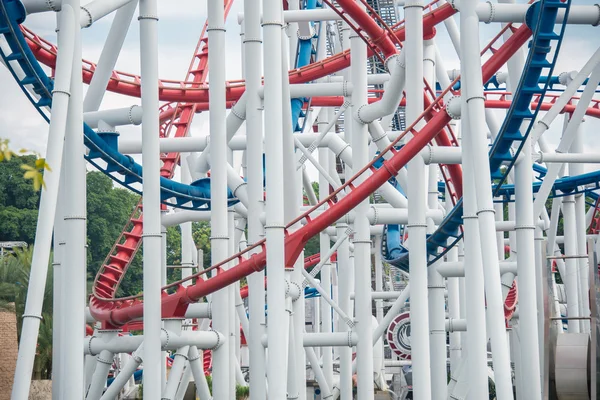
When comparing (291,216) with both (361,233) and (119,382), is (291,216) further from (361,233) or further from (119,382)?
(119,382)

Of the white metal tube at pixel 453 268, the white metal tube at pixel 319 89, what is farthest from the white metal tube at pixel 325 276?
the white metal tube at pixel 319 89

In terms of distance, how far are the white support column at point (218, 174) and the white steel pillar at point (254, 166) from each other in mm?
378

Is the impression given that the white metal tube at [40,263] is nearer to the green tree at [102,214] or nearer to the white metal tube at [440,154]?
the white metal tube at [440,154]

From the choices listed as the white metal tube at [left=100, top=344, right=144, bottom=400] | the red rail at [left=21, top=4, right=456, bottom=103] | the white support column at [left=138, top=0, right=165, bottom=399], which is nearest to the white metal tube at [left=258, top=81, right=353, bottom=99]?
the red rail at [left=21, top=4, right=456, bottom=103]

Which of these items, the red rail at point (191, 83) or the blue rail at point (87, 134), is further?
the red rail at point (191, 83)

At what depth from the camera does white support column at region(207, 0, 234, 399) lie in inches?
428

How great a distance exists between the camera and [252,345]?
35.1 ft

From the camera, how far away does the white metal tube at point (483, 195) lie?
8.51 meters

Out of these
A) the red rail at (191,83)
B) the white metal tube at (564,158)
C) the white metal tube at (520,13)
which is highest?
the red rail at (191,83)

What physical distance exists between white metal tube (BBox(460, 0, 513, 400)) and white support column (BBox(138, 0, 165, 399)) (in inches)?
121

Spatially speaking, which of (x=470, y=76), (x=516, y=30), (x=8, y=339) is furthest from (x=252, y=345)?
(x=8, y=339)

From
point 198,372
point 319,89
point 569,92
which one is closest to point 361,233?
point 319,89

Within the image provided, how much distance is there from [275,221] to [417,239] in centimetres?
216

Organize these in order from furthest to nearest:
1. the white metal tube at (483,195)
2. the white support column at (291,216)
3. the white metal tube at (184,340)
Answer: the white support column at (291,216), the white metal tube at (184,340), the white metal tube at (483,195)
